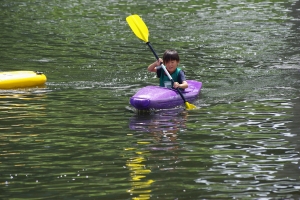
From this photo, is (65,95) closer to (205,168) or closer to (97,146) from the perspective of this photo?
(97,146)

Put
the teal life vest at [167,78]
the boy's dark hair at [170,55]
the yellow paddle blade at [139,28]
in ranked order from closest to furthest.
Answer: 1. the boy's dark hair at [170,55]
2. the teal life vest at [167,78]
3. the yellow paddle blade at [139,28]

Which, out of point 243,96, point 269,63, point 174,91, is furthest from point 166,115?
point 269,63

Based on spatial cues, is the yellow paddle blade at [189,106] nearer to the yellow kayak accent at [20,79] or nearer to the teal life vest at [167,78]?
the teal life vest at [167,78]

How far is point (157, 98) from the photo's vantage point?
32.2 feet

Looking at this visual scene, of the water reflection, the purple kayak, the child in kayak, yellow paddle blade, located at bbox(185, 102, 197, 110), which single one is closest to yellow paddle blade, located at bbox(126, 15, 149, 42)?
the child in kayak

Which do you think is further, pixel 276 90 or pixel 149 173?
pixel 276 90

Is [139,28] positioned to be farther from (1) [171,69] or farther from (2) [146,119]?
(2) [146,119]

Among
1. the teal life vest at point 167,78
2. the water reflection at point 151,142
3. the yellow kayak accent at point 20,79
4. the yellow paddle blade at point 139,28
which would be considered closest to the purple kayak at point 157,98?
the water reflection at point 151,142

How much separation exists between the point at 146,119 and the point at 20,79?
3.06 meters

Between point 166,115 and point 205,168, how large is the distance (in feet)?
9.41

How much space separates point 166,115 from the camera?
970cm

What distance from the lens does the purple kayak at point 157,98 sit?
9633 mm

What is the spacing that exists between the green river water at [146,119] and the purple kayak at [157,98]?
5.6 inches

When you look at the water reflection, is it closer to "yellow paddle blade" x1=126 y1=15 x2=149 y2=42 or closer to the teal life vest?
the teal life vest
